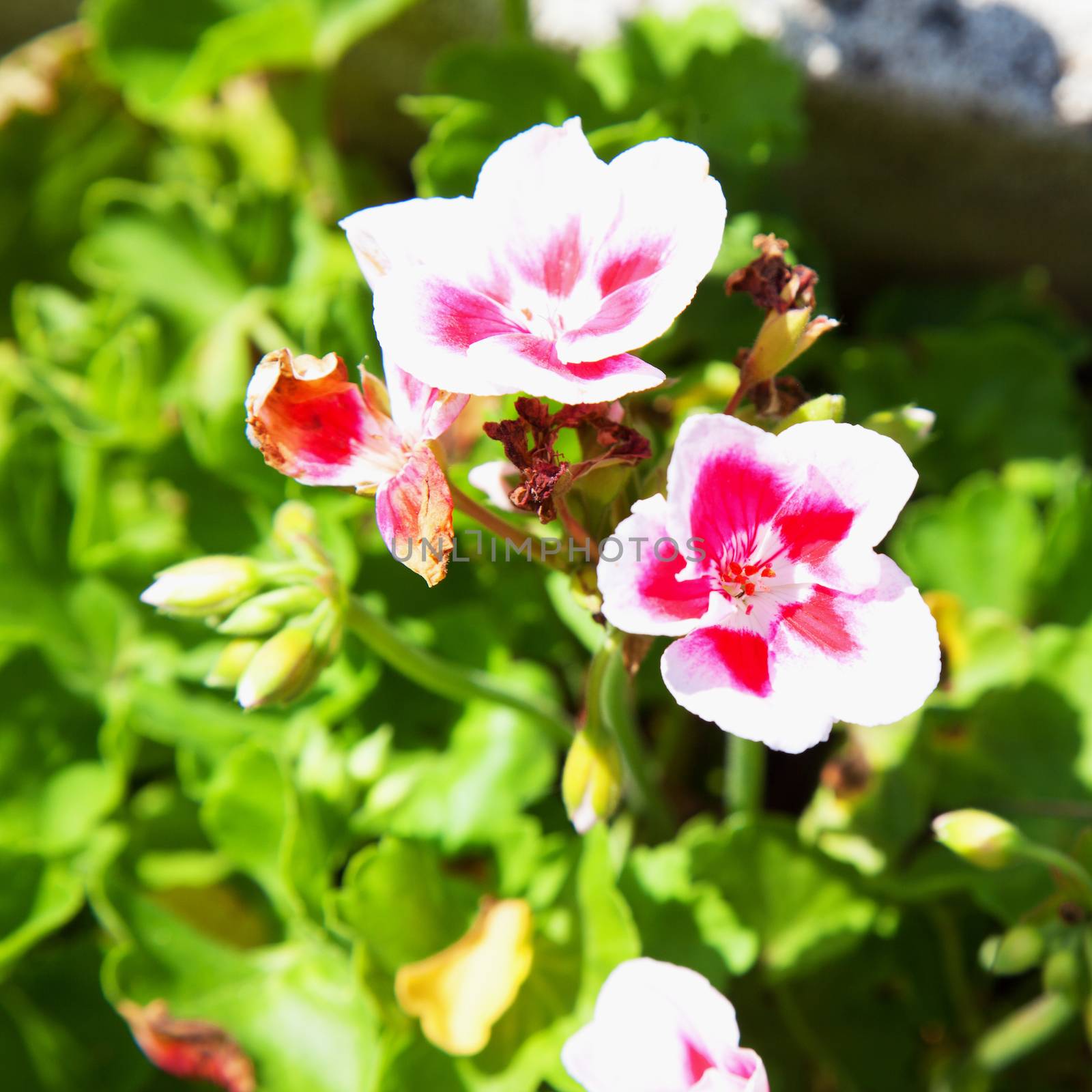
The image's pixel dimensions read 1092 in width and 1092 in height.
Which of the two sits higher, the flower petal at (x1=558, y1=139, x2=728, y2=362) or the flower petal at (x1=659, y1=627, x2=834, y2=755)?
the flower petal at (x1=558, y1=139, x2=728, y2=362)

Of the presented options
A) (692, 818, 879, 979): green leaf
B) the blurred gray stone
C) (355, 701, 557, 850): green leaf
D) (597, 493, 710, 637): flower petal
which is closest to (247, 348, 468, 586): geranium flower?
(597, 493, 710, 637): flower petal

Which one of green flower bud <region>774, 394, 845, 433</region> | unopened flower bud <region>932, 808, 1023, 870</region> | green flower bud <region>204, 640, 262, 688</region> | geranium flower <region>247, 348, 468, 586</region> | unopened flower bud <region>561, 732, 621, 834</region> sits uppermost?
geranium flower <region>247, 348, 468, 586</region>

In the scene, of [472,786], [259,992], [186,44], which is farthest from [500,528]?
[186,44]

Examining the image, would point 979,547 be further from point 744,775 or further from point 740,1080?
point 740,1080

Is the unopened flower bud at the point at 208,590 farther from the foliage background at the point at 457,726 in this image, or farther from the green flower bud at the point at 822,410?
the green flower bud at the point at 822,410

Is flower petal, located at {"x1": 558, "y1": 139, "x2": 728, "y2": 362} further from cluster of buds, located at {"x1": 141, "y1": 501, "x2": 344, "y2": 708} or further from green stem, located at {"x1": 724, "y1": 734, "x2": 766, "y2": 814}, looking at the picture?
green stem, located at {"x1": 724, "y1": 734, "x2": 766, "y2": 814}
